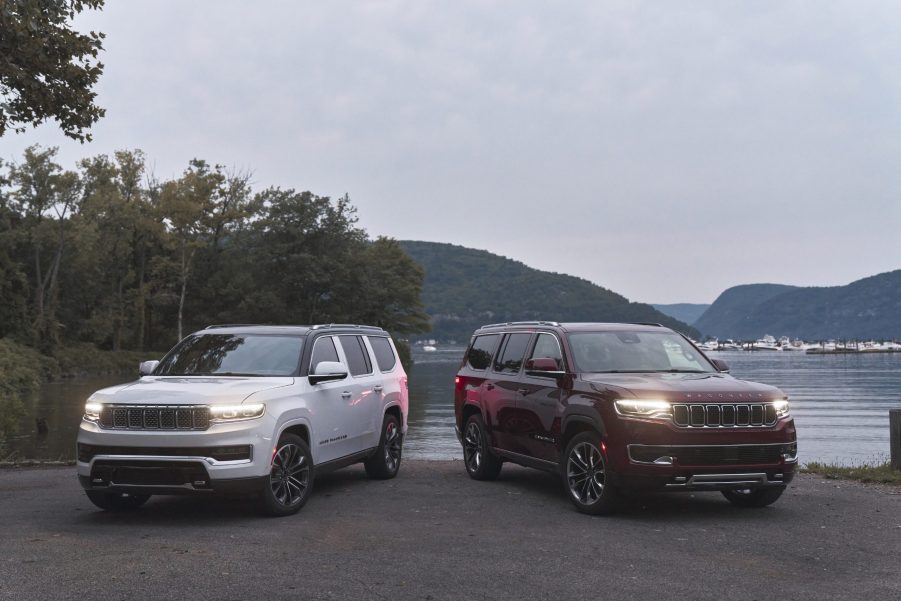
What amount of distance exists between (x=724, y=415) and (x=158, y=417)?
5.30 meters

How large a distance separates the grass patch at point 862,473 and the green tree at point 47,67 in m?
12.3

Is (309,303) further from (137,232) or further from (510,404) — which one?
(510,404)

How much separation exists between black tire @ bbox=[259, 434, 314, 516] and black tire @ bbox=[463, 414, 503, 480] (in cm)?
301

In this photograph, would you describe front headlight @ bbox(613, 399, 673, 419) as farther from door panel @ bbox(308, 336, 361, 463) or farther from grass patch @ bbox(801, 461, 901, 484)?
grass patch @ bbox(801, 461, 901, 484)

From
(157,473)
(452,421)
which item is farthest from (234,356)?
(452,421)

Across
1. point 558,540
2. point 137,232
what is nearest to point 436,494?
point 558,540

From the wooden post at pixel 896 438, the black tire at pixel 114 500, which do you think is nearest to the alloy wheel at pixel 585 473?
the black tire at pixel 114 500

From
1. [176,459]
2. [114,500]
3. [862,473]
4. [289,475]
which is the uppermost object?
[176,459]

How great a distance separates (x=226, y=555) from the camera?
707 cm

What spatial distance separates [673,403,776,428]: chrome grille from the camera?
857cm

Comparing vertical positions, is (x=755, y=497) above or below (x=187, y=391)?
below

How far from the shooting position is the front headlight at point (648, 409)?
8570mm

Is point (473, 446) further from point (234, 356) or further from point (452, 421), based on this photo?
point (452, 421)

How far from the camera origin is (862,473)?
12.3m
